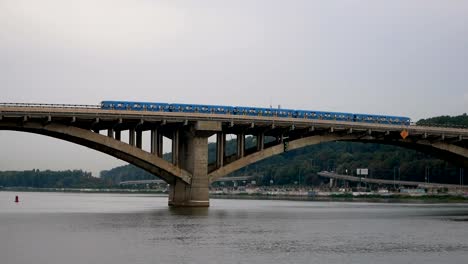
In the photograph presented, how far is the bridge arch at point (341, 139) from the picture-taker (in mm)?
103938

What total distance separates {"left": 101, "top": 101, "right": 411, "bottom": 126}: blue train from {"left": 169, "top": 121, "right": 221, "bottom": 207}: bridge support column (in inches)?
147

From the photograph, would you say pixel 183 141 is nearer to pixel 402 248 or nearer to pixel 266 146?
pixel 266 146

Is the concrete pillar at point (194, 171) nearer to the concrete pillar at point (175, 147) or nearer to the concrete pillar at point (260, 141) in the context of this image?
the concrete pillar at point (175, 147)

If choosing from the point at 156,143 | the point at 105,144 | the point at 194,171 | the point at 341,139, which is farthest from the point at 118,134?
the point at 341,139

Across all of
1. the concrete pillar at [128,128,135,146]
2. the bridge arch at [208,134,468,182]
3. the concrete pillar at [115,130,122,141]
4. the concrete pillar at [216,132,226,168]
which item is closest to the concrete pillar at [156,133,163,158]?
the concrete pillar at [128,128,135,146]

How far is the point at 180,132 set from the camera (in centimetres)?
10350

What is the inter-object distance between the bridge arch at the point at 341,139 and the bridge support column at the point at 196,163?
2353 mm

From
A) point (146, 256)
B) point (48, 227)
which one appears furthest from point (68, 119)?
point (146, 256)

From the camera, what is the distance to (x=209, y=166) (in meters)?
106

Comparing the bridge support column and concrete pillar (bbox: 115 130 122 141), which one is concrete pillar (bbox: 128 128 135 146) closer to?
concrete pillar (bbox: 115 130 122 141)

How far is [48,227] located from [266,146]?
4885 cm

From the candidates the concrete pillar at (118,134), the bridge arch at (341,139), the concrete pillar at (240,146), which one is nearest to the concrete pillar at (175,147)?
the bridge arch at (341,139)

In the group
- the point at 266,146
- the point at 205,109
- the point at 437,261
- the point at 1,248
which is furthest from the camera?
the point at 266,146

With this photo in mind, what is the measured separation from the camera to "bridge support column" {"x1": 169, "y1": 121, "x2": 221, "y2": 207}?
3912 inches
